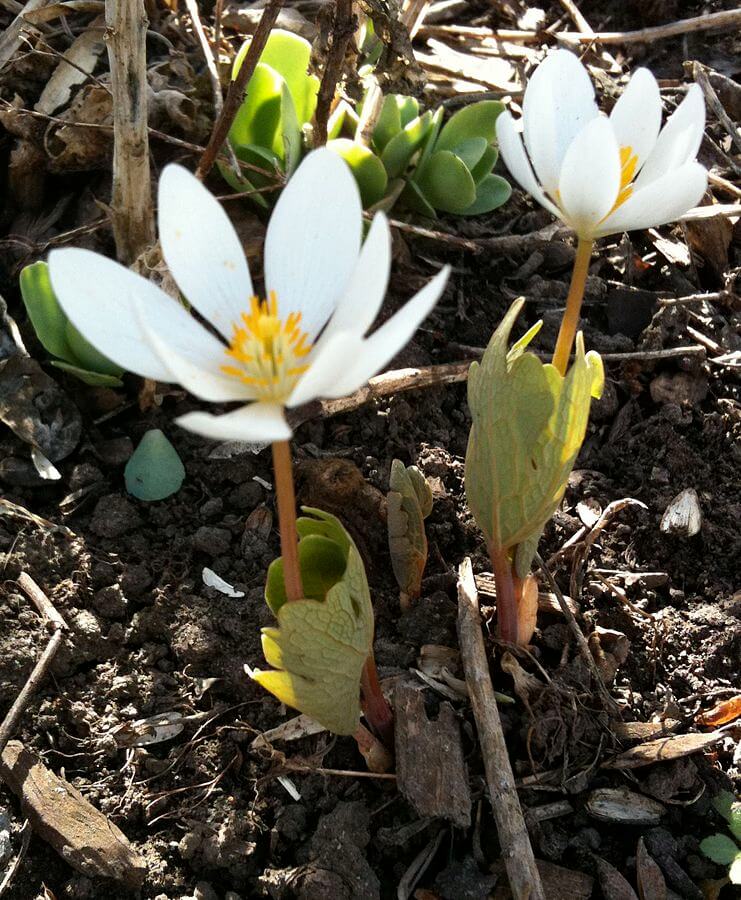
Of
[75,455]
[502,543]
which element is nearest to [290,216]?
[502,543]

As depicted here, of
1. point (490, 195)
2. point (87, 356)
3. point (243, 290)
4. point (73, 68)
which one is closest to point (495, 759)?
point (243, 290)

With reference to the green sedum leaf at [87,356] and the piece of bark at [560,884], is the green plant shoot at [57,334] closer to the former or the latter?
the green sedum leaf at [87,356]

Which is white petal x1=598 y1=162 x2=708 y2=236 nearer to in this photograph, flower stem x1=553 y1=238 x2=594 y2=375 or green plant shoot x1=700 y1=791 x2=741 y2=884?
flower stem x1=553 y1=238 x2=594 y2=375

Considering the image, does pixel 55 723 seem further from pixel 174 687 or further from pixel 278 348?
pixel 278 348

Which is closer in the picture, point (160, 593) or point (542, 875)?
point (542, 875)

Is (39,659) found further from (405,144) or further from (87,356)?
(405,144)

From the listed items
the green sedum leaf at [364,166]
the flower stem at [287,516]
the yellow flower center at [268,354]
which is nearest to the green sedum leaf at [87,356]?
the green sedum leaf at [364,166]

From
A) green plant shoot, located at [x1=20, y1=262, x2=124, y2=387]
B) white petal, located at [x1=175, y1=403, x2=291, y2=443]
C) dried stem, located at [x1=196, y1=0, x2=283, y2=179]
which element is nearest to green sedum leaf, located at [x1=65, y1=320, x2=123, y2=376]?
green plant shoot, located at [x1=20, y1=262, x2=124, y2=387]
